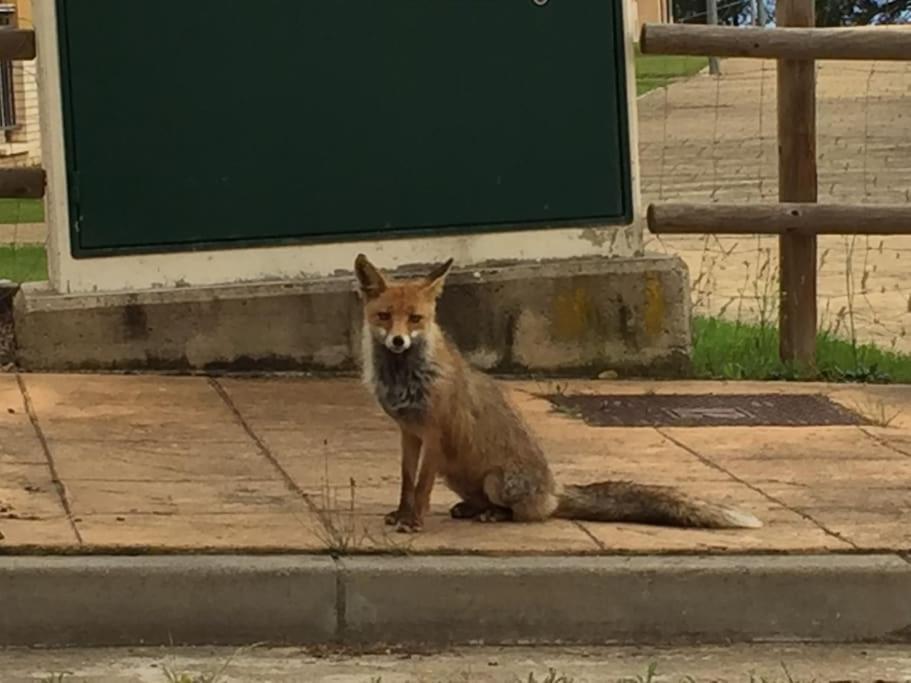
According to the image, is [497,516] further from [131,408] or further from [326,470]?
[131,408]

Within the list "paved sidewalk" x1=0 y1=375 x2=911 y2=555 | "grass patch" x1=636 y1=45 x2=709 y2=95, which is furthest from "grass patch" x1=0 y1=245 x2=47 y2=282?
"grass patch" x1=636 y1=45 x2=709 y2=95

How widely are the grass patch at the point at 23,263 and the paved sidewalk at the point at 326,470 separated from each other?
3753 millimetres

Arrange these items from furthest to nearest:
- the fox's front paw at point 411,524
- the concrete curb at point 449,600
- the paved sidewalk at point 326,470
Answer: the fox's front paw at point 411,524 → the paved sidewalk at point 326,470 → the concrete curb at point 449,600

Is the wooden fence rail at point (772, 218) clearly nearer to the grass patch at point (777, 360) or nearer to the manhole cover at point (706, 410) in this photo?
the grass patch at point (777, 360)

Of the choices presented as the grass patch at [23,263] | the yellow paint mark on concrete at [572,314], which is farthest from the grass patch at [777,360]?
the grass patch at [23,263]

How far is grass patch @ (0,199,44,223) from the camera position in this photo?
18.9 m

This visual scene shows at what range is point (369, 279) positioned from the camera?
6.48m

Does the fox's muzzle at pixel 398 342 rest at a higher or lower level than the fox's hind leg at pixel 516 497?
higher

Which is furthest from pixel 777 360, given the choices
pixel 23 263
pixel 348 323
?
pixel 23 263

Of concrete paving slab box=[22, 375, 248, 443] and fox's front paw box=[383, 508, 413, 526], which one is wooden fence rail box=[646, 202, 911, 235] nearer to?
concrete paving slab box=[22, 375, 248, 443]

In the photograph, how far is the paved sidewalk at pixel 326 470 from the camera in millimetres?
6227

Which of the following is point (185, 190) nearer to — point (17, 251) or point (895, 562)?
point (895, 562)

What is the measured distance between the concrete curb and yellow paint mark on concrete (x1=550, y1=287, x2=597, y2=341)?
3.59 metres

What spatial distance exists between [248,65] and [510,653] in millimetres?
4213
